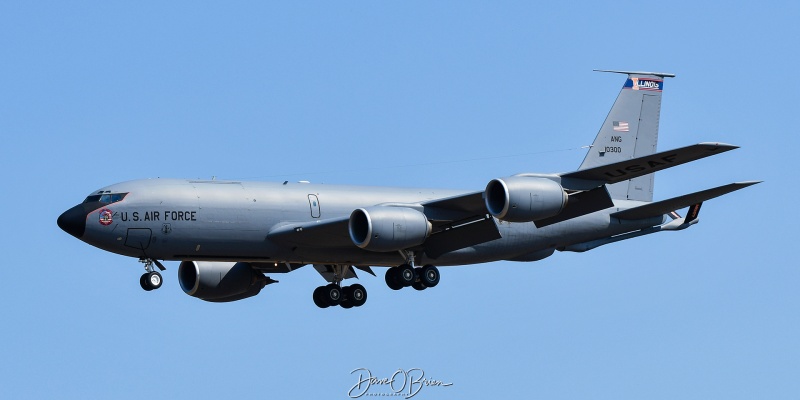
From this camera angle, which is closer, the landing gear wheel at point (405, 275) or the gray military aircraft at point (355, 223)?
the gray military aircraft at point (355, 223)

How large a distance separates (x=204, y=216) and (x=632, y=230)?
1506cm

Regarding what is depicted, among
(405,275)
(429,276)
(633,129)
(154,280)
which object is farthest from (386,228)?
(633,129)

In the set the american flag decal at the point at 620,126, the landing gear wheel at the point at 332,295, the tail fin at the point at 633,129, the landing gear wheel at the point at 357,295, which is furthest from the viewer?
the american flag decal at the point at 620,126

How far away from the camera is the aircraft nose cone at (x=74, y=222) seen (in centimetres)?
4869

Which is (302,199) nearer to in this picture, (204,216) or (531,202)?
(204,216)

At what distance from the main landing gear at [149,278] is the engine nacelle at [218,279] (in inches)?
221

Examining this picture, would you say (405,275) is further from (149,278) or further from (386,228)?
(149,278)

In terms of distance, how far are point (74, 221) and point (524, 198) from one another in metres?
13.7

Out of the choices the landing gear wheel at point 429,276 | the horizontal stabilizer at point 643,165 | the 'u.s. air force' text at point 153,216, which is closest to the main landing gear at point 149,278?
the 'u.s. air force' text at point 153,216

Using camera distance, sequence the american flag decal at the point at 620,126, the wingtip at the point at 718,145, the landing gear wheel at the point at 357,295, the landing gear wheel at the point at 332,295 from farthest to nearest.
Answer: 1. the american flag decal at the point at 620,126
2. the landing gear wheel at the point at 357,295
3. the landing gear wheel at the point at 332,295
4. the wingtip at the point at 718,145

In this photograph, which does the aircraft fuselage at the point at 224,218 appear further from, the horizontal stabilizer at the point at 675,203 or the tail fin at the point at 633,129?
the tail fin at the point at 633,129

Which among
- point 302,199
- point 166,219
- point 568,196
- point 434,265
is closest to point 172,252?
point 166,219

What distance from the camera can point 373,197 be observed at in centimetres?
5272

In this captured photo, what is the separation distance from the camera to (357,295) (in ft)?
180
